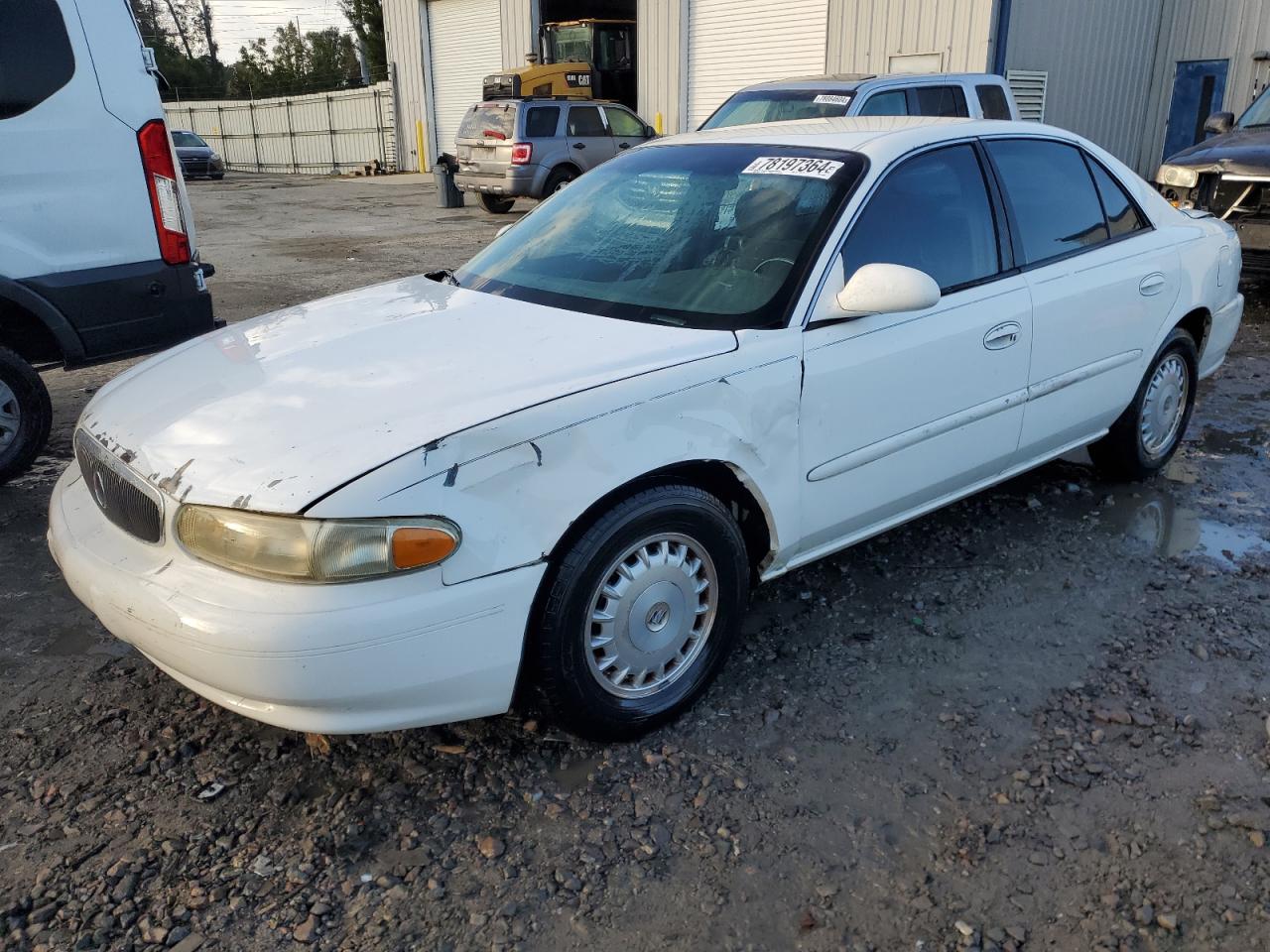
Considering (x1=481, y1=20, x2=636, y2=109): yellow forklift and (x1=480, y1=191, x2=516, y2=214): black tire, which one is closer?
(x1=480, y1=191, x2=516, y2=214): black tire

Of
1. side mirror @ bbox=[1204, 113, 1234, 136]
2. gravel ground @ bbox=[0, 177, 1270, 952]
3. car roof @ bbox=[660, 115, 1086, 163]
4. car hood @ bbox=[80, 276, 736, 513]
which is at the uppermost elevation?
car roof @ bbox=[660, 115, 1086, 163]

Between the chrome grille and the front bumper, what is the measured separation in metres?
0.05

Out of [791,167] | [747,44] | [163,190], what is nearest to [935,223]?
[791,167]

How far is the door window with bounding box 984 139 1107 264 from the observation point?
150 inches

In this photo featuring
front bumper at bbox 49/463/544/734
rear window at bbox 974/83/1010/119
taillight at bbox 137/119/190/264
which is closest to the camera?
front bumper at bbox 49/463/544/734

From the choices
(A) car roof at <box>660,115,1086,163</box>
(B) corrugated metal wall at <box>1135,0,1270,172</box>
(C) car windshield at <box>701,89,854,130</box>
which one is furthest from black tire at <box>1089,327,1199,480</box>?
(B) corrugated metal wall at <box>1135,0,1270,172</box>

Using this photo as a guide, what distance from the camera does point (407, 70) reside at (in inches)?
1093

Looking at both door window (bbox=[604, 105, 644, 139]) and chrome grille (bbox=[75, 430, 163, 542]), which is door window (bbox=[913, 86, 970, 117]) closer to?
chrome grille (bbox=[75, 430, 163, 542])

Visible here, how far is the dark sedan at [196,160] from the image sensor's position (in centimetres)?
2805

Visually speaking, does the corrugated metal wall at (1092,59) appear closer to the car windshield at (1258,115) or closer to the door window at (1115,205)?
the car windshield at (1258,115)

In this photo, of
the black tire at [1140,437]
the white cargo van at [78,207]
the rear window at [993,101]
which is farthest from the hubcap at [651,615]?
the rear window at [993,101]

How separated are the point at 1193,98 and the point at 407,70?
762 inches

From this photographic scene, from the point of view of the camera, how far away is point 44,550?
4.18 m

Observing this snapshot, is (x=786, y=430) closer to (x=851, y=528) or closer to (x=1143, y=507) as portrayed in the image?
(x=851, y=528)
